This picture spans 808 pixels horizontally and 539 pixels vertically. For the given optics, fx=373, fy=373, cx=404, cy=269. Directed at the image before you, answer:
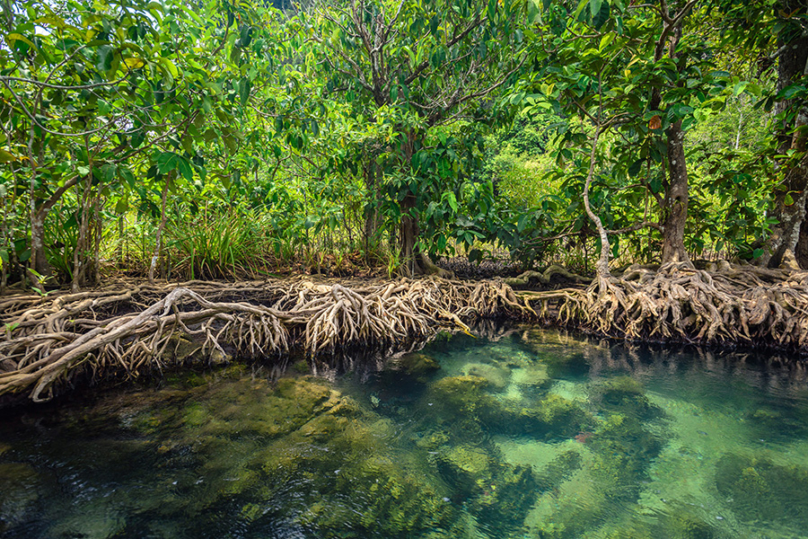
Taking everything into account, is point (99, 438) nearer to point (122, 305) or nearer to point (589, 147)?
point (122, 305)

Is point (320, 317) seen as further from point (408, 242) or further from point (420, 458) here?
point (408, 242)

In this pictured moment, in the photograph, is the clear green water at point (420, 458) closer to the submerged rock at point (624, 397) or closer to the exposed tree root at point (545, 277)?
the submerged rock at point (624, 397)

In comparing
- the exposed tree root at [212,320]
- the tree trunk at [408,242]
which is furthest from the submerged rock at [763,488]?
the tree trunk at [408,242]

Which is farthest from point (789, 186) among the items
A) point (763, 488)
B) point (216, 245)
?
point (216, 245)

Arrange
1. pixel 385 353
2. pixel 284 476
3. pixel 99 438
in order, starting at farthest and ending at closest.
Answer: pixel 385 353
pixel 99 438
pixel 284 476

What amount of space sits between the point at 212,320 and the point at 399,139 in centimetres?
361

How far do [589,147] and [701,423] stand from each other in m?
4.04

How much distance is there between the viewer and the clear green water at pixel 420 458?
6.21 ft

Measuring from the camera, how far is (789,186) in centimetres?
503

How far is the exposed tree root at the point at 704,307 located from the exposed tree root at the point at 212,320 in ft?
3.69

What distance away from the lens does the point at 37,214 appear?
3469 millimetres

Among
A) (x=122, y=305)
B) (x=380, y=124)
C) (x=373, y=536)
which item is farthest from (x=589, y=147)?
(x=122, y=305)

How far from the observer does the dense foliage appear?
Result: 11.3 feet


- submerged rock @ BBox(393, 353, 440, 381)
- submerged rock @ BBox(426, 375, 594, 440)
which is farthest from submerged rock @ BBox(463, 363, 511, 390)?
submerged rock @ BBox(393, 353, 440, 381)
